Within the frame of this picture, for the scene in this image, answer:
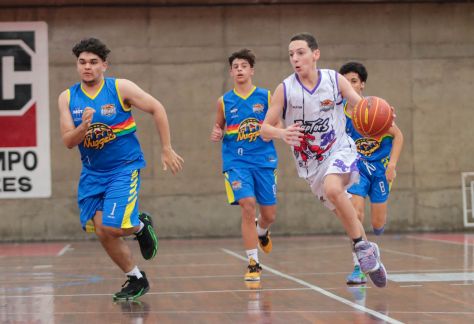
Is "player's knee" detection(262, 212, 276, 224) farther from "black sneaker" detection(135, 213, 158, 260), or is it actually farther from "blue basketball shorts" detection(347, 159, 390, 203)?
"black sneaker" detection(135, 213, 158, 260)

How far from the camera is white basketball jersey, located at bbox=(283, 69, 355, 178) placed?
26.1 feet

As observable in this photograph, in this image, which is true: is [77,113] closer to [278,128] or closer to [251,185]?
[278,128]

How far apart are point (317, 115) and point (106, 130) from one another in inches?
68.2

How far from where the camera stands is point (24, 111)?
1739 centimetres

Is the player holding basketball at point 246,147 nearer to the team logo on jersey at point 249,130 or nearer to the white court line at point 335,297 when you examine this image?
the team logo on jersey at point 249,130

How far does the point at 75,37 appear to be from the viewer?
17578 millimetres

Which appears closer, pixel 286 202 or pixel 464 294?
pixel 464 294

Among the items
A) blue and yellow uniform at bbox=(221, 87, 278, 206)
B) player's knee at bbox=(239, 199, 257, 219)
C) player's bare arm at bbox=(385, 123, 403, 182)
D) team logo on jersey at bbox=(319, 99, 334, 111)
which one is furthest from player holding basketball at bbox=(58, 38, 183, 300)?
player's bare arm at bbox=(385, 123, 403, 182)

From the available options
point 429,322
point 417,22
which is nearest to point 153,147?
point 417,22

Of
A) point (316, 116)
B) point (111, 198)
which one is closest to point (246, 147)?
point (316, 116)

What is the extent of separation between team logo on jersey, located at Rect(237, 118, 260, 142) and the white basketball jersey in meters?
1.64

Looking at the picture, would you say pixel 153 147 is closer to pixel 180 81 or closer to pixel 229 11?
pixel 180 81

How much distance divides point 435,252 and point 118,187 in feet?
20.2

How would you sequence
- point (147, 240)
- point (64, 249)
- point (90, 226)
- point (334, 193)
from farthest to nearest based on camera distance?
point (64, 249) < point (147, 240) < point (90, 226) < point (334, 193)
